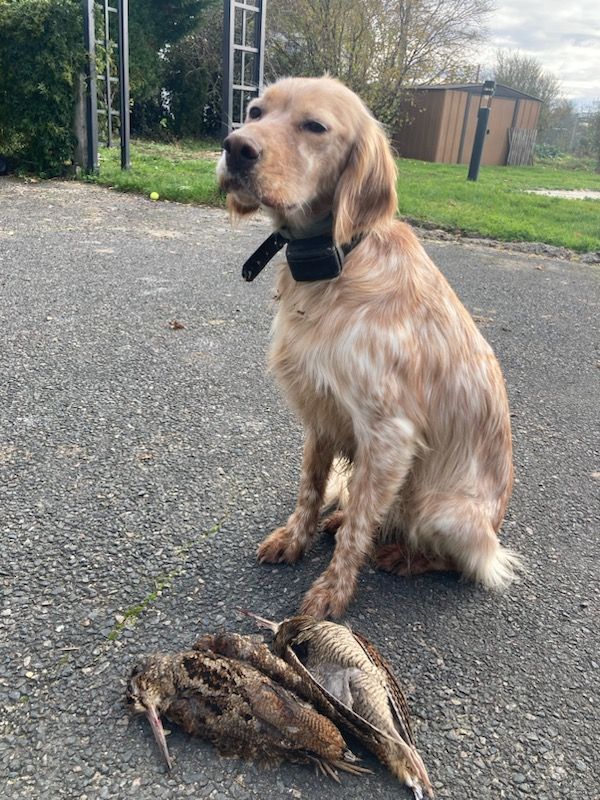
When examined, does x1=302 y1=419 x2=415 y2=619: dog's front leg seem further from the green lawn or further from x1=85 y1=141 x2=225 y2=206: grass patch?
the green lawn

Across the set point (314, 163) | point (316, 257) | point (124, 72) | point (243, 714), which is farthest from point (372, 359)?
point (124, 72)

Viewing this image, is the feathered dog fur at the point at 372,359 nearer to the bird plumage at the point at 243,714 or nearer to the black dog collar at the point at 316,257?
the black dog collar at the point at 316,257

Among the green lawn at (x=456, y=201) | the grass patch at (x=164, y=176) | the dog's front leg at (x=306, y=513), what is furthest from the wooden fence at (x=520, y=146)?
the dog's front leg at (x=306, y=513)

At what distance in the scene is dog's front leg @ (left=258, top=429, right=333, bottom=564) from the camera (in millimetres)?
→ 2504

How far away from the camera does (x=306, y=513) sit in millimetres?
2604

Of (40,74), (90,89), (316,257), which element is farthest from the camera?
(90,89)

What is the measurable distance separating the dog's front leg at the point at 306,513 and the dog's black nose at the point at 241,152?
1044 millimetres

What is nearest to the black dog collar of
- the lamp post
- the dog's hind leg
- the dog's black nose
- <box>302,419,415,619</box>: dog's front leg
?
the dog's black nose

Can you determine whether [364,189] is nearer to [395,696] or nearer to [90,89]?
[395,696]

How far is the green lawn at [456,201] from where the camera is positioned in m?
8.84

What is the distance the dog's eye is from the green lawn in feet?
18.1

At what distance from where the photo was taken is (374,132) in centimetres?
229

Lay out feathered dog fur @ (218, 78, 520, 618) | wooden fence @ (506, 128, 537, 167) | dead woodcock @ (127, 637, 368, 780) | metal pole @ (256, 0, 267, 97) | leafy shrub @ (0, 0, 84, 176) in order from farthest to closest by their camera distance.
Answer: wooden fence @ (506, 128, 537, 167) → metal pole @ (256, 0, 267, 97) → leafy shrub @ (0, 0, 84, 176) → feathered dog fur @ (218, 78, 520, 618) → dead woodcock @ (127, 637, 368, 780)

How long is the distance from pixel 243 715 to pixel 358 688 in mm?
314
